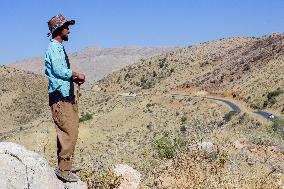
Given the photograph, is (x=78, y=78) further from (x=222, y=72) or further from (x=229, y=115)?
(x=222, y=72)

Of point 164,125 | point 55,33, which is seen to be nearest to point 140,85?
point 164,125

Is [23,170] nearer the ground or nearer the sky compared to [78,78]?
nearer the ground

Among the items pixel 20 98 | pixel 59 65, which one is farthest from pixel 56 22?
pixel 20 98

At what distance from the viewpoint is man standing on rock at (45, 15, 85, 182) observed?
6.84 metres

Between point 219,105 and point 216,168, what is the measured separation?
41.1 metres

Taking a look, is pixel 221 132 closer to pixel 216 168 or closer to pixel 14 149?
pixel 216 168

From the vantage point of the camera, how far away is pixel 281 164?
995cm

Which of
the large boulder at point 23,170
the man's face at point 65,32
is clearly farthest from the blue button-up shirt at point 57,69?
the large boulder at point 23,170

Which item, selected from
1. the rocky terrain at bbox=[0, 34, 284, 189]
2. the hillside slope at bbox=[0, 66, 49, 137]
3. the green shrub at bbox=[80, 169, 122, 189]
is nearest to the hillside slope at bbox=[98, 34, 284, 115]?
the rocky terrain at bbox=[0, 34, 284, 189]

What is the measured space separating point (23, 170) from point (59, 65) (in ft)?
4.93

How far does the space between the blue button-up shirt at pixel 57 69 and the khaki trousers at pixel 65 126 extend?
21cm

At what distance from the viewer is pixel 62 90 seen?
687 centimetres

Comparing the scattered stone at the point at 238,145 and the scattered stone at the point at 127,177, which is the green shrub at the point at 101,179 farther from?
the scattered stone at the point at 238,145

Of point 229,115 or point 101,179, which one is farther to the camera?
point 229,115
